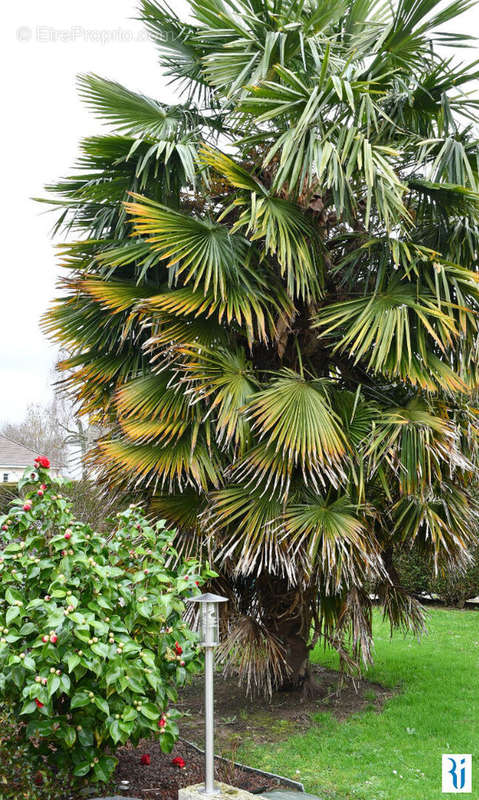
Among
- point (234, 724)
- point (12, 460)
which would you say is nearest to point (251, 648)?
point (234, 724)

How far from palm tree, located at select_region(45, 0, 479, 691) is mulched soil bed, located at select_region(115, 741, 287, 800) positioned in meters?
0.77

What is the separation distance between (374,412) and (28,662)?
2754 mm

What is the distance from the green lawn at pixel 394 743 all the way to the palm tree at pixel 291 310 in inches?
20.4

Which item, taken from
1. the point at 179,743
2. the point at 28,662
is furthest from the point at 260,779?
the point at 28,662

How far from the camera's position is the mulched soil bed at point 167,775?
3465 millimetres

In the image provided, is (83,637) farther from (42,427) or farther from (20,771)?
(42,427)

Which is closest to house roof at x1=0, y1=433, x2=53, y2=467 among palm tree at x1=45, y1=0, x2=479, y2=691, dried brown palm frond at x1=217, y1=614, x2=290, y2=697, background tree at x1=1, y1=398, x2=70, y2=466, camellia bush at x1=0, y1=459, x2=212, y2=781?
background tree at x1=1, y1=398, x2=70, y2=466

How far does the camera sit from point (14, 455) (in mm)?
23438

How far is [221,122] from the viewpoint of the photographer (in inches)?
214

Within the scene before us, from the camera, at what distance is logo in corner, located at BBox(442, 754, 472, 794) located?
3594mm

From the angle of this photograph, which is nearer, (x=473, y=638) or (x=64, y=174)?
(x=64, y=174)

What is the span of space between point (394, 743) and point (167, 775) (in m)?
1.49

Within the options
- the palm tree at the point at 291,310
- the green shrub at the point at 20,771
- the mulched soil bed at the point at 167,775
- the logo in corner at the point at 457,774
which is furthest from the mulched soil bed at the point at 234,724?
the logo in corner at the point at 457,774

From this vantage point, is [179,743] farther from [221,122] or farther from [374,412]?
[221,122]
